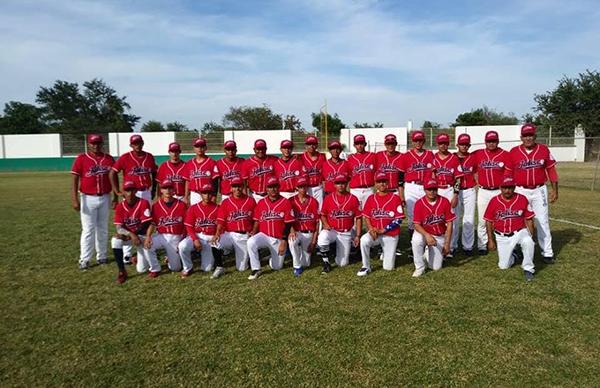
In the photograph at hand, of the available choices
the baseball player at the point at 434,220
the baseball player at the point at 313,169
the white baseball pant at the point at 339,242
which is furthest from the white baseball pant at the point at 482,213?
the baseball player at the point at 313,169

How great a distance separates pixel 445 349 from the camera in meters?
3.34

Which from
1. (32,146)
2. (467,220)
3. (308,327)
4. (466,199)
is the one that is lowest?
(308,327)

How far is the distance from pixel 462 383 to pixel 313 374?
43.4 inches

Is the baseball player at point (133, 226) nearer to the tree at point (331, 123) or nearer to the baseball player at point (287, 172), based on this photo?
the baseball player at point (287, 172)

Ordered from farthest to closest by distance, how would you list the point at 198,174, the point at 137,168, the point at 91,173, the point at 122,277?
the point at 198,174 < the point at 137,168 < the point at 91,173 < the point at 122,277

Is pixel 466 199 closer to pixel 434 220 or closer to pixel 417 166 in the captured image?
pixel 417 166

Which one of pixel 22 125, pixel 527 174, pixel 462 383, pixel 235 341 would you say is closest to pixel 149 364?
pixel 235 341

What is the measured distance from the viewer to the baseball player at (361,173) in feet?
20.8

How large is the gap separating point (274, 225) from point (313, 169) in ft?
4.34

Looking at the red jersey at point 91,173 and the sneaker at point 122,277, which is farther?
the red jersey at point 91,173

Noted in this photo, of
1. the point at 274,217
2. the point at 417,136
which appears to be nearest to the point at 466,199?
the point at 417,136

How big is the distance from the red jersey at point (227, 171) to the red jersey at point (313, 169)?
3.55 ft

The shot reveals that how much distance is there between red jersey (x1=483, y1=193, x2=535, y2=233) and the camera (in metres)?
5.41

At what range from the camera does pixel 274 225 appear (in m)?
5.61
